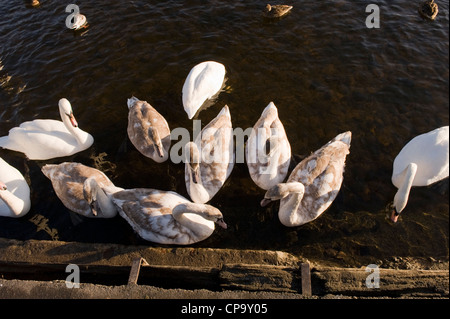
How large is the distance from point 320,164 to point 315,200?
2.87ft

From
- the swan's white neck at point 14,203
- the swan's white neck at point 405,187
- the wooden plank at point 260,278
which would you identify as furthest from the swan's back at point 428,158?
the swan's white neck at point 14,203

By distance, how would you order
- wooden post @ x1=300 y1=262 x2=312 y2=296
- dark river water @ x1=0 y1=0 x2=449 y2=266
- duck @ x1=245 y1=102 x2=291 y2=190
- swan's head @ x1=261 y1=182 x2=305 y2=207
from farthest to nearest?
duck @ x1=245 y1=102 x2=291 y2=190 → dark river water @ x1=0 y1=0 x2=449 y2=266 → swan's head @ x1=261 y1=182 x2=305 y2=207 → wooden post @ x1=300 y1=262 x2=312 y2=296

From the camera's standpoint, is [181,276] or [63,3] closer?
[181,276]

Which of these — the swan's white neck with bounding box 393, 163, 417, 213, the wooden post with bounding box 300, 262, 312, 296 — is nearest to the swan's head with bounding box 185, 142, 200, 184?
the wooden post with bounding box 300, 262, 312, 296

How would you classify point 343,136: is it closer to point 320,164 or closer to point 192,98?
point 320,164

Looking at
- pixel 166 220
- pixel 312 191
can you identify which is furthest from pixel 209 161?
pixel 312 191

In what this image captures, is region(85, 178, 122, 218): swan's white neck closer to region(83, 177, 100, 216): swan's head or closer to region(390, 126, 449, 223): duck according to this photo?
region(83, 177, 100, 216): swan's head

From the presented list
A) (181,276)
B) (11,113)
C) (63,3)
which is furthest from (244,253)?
(63,3)

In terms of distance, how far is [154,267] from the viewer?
20.1 feet

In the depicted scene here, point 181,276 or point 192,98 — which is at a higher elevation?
point 192,98

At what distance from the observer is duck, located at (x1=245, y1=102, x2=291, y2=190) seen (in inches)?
303

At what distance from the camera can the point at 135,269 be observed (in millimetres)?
5906

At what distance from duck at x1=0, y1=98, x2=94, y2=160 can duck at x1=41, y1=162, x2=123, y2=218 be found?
0.87 m

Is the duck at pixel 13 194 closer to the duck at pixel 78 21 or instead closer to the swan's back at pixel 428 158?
the duck at pixel 78 21
